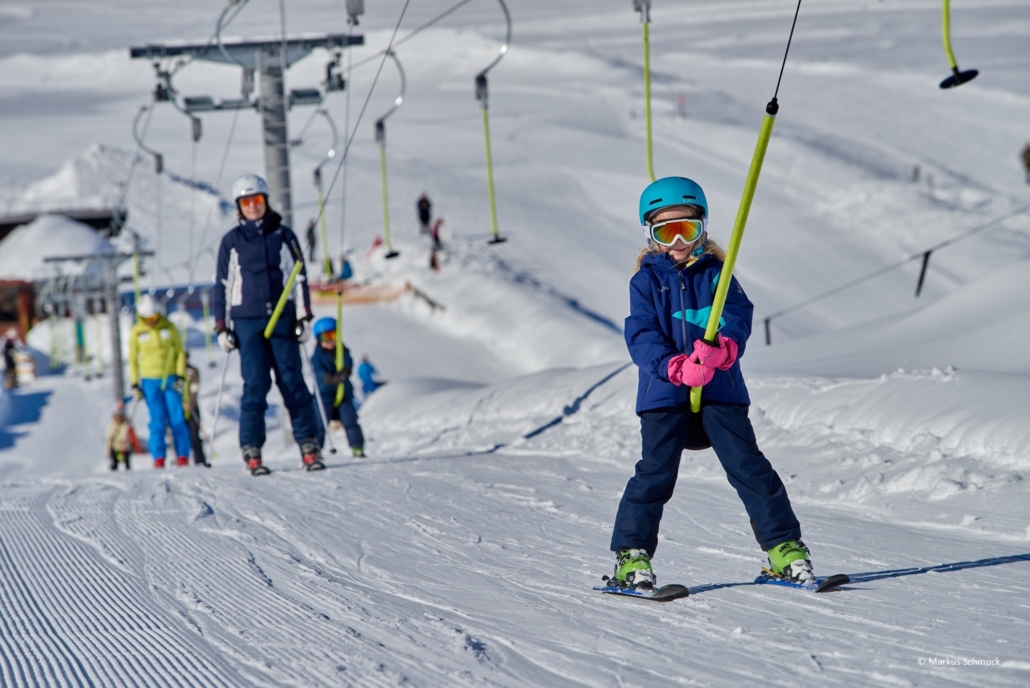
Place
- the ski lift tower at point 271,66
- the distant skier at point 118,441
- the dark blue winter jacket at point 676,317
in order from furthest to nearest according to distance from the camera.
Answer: the distant skier at point 118,441, the ski lift tower at point 271,66, the dark blue winter jacket at point 676,317

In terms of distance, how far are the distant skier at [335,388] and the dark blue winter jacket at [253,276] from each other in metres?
2.56

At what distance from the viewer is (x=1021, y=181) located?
4000 centimetres

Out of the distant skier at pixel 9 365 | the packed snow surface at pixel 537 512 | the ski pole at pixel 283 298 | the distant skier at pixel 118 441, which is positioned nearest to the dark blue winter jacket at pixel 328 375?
the packed snow surface at pixel 537 512

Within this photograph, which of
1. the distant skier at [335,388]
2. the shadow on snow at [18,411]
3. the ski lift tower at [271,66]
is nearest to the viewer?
the distant skier at [335,388]

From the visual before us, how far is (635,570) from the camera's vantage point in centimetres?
350

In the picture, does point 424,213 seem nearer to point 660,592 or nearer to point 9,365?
point 9,365

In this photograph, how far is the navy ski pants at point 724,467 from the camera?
3432 millimetres

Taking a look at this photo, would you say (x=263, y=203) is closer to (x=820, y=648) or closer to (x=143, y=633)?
(x=143, y=633)

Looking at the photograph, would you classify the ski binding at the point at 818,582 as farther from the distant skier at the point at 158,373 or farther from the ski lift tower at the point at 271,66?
the ski lift tower at the point at 271,66

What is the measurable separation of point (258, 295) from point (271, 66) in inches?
271

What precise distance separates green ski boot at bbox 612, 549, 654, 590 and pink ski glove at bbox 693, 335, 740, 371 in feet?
2.34

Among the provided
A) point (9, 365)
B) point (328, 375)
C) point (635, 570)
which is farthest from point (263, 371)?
point (9, 365)

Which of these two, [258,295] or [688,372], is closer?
[688,372]

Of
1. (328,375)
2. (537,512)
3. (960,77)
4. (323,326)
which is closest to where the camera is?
(537,512)
